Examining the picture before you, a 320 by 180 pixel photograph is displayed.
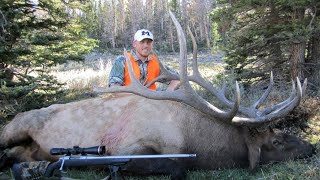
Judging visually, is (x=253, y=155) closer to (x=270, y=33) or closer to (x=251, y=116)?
(x=251, y=116)

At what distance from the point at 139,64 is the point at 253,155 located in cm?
235

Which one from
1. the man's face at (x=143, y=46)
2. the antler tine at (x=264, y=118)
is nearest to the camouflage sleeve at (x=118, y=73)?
the man's face at (x=143, y=46)

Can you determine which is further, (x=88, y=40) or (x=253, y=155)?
(x=88, y=40)

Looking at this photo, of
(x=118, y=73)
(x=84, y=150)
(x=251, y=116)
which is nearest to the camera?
(x=84, y=150)

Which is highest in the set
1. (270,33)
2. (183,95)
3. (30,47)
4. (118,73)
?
(270,33)

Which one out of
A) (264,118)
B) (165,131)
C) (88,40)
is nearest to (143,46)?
(165,131)

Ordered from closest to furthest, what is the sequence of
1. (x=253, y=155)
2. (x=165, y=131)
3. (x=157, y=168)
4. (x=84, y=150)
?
(x=84, y=150), (x=157, y=168), (x=165, y=131), (x=253, y=155)

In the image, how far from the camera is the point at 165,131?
402cm

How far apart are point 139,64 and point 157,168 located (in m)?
2.30

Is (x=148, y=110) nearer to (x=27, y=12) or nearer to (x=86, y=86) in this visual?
(x=27, y=12)

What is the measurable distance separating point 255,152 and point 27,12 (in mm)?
5305

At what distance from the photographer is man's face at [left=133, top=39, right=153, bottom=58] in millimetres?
5547

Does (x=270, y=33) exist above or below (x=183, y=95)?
above

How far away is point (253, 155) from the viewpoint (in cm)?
415
